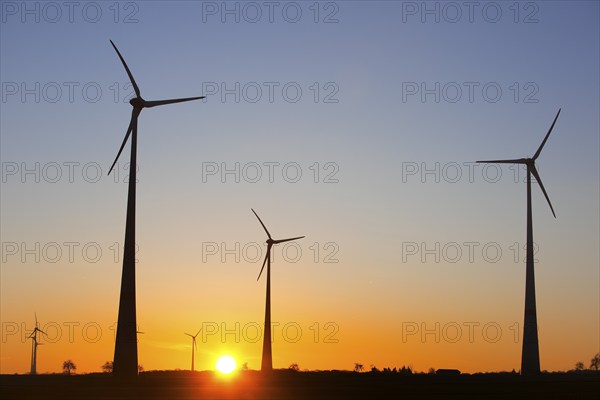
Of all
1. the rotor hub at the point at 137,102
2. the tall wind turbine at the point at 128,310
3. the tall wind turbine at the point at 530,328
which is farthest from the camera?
the tall wind turbine at the point at 530,328

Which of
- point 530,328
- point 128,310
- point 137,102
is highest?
point 137,102

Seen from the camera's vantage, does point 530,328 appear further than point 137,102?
Yes

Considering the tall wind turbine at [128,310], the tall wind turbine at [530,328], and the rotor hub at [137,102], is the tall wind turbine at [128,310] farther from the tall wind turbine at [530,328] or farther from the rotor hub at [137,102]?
the tall wind turbine at [530,328]

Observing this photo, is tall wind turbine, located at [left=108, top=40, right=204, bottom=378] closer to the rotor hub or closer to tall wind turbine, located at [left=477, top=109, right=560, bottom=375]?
the rotor hub

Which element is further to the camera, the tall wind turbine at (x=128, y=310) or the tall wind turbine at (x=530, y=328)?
the tall wind turbine at (x=530, y=328)

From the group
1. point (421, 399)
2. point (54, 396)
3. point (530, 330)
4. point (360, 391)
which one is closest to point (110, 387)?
point (54, 396)

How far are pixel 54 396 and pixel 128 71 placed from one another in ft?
160

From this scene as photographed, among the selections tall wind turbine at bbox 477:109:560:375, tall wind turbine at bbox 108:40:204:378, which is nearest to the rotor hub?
tall wind turbine at bbox 108:40:204:378

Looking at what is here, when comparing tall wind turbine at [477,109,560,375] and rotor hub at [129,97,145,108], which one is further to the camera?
tall wind turbine at [477,109,560,375]

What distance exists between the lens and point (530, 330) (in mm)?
144375

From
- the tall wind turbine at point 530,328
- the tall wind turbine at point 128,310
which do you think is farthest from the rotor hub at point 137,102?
the tall wind turbine at point 530,328

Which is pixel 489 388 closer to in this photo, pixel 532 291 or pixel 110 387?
pixel 110 387

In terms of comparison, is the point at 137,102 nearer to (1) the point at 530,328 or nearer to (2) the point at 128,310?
(2) the point at 128,310

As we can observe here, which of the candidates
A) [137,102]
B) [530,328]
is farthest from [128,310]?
[530,328]
